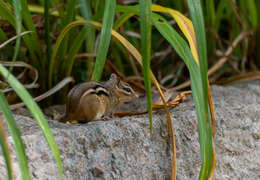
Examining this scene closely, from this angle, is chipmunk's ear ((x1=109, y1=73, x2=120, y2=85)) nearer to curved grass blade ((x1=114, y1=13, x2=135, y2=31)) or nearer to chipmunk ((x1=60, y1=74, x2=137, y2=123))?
chipmunk ((x1=60, y1=74, x2=137, y2=123))

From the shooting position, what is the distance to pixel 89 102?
89.0 inches

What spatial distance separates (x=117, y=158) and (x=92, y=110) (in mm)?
453

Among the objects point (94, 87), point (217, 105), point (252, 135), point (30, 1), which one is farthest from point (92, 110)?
point (30, 1)

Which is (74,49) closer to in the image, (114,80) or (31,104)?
(114,80)

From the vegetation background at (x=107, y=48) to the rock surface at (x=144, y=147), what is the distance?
7.0 inches

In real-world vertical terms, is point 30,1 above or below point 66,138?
above

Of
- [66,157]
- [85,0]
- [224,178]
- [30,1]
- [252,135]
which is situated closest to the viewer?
[85,0]

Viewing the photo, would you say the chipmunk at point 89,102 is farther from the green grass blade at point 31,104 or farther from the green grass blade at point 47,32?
the green grass blade at point 31,104

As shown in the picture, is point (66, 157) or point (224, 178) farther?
point (224, 178)

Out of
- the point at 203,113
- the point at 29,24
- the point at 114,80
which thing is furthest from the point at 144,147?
the point at 29,24

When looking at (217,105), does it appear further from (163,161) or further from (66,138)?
(66,138)

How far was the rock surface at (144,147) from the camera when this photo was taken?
1793 mm

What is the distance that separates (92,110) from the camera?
2293 millimetres

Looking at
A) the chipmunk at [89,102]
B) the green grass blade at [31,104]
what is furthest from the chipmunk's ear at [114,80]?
the green grass blade at [31,104]
